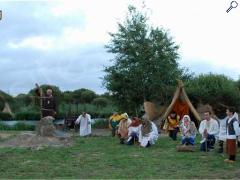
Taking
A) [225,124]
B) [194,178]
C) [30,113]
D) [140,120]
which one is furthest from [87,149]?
[30,113]

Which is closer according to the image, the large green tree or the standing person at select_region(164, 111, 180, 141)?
the standing person at select_region(164, 111, 180, 141)

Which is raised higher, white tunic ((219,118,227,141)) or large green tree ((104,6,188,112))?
large green tree ((104,6,188,112))

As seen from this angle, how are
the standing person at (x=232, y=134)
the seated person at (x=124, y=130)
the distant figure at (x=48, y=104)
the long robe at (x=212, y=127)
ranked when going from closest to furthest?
the standing person at (x=232, y=134) → the long robe at (x=212, y=127) → the seated person at (x=124, y=130) → the distant figure at (x=48, y=104)

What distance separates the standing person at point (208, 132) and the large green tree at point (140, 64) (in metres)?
12.3

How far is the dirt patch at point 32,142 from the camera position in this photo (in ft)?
59.4

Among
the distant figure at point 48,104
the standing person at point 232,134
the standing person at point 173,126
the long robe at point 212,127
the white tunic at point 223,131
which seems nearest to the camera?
the standing person at point 232,134

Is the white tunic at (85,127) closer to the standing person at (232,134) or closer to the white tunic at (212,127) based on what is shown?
the white tunic at (212,127)

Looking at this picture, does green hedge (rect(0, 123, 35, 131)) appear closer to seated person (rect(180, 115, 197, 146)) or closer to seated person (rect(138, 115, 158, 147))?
seated person (rect(138, 115, 158, 147))

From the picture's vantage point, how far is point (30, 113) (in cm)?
3741

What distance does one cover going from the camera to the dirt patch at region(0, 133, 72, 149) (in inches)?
712

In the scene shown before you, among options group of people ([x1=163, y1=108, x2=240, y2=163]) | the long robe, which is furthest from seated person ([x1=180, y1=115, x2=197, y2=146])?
the long robe

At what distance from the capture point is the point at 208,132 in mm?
16516

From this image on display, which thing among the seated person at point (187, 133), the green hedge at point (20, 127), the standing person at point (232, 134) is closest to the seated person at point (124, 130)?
the seated person at point (187, 133)

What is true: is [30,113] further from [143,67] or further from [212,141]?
[212,141]
